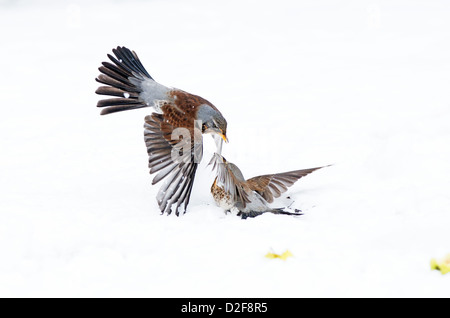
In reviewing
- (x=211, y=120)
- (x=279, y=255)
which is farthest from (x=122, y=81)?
(x=279, y=255)

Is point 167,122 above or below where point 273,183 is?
above

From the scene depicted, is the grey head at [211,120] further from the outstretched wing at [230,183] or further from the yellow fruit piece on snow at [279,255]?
the yellow fruit piece on snow at [279,255]

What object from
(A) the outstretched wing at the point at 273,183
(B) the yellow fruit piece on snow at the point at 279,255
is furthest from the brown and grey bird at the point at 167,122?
(B) the yellow fruit piece on snow at the point at 279,255

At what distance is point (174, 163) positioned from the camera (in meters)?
4.25

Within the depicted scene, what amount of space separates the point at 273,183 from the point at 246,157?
1066 mm

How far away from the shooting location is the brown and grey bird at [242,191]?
→ 4.25 m

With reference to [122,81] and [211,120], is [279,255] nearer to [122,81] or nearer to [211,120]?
[211,120]

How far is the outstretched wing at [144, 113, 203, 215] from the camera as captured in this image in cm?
423

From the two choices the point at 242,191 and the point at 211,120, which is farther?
the point at 211,120

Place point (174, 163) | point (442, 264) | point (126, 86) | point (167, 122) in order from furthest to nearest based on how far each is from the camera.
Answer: point (126, 86)
point (167, 122)
point (174, 163)
point (442, 264)

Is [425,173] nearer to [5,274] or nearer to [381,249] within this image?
[381,249]

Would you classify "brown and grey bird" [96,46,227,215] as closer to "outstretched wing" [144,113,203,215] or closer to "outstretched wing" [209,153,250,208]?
"outstretched wing" [144,113,203,215]

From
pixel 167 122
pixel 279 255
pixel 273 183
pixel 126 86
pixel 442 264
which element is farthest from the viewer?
pixel 126 86

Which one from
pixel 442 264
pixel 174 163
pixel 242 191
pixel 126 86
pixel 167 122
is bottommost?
pixel 442 264
